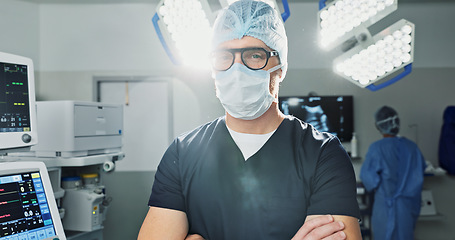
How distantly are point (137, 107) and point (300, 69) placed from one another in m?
1.97

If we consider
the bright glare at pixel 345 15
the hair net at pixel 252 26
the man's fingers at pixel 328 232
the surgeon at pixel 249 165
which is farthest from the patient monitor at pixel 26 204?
the bright glare at pixel 345 15

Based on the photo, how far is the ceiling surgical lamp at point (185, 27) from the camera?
4.89 feet

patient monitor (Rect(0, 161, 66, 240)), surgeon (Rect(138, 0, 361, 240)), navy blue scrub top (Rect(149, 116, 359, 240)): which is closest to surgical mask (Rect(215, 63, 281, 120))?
surgeon (Rect(138, 0, 361, 240))

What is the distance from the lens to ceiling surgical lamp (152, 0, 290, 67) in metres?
1.49

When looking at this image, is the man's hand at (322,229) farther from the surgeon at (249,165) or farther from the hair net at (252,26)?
the hair net at (252,26)

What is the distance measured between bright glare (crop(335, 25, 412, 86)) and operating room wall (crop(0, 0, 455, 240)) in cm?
167

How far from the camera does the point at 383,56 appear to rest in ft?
5.38

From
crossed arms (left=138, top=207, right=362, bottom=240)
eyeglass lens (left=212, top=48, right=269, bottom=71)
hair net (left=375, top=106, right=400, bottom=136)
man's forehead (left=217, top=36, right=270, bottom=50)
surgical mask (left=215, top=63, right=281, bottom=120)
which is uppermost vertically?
man's forehead (left=217, top=36, right=270, bottom=50)

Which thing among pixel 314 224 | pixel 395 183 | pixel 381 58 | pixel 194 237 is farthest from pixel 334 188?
pixel 395 183

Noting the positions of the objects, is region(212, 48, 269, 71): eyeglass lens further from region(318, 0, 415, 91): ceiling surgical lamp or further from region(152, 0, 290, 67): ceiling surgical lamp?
region(318, 0, 415, 91): ceiling surgical lamp

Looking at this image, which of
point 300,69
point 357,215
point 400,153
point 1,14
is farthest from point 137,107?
point 357,215

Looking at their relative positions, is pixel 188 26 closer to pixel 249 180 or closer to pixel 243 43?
pixel 243 43

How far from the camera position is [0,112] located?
4.76 feet

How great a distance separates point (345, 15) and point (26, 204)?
136cm
